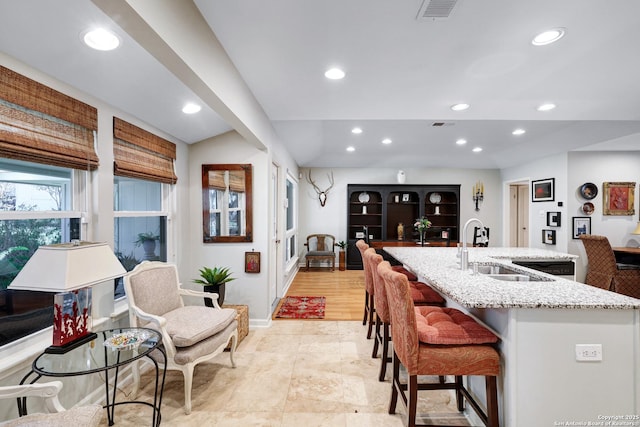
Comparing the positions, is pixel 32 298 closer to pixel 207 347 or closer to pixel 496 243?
pixel 207 347

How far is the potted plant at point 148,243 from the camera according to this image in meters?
2.92

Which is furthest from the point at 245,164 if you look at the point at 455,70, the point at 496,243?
the point at 496,243

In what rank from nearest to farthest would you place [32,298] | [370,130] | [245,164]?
[32,298], [245,164], [370,130]

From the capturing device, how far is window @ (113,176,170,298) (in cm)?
261

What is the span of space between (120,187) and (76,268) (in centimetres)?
123

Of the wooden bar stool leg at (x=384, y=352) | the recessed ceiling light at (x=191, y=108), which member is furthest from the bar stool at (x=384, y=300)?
the recessed ceiling light at (x=191, y=108)

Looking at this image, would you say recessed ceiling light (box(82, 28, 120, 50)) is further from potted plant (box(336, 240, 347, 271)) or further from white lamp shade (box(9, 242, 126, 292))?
potted plant (box(336, 240, 347, 271))

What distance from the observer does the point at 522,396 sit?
5.13 feet

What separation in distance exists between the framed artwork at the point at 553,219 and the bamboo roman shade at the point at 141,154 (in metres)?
6.03

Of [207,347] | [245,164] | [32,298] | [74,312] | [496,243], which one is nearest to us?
[74,312]

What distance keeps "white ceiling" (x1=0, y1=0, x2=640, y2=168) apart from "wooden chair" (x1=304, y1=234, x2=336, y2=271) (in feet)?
12.4

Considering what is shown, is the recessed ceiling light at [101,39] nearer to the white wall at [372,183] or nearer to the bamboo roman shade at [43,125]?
the bamboo roman shade at [43,125]

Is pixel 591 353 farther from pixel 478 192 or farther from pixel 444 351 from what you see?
pixel 478 192

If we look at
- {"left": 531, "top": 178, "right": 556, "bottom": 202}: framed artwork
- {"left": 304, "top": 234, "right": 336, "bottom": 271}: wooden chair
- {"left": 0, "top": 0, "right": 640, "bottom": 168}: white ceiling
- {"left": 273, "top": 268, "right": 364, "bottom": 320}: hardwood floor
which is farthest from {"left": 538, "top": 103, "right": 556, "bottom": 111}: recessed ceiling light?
{"left": 304, "top": 234, "right": 336, "bottom": 271}: wooden chair
